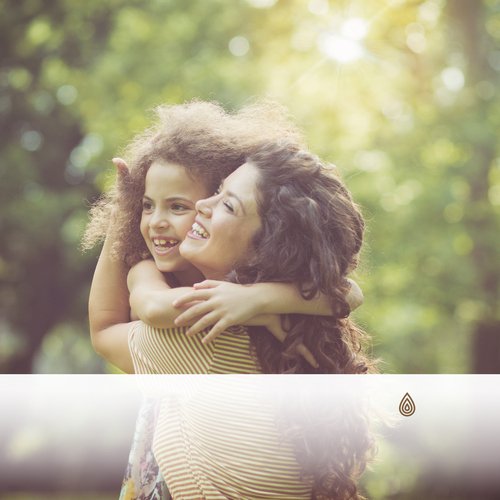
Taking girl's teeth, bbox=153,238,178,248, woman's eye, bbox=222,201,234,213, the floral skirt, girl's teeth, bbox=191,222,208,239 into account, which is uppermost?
woman's eye, bbox=222,201,234,213

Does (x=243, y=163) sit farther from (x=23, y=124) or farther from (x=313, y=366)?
(x=23, y=124)

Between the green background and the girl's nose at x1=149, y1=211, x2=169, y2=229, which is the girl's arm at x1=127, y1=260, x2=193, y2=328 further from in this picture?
the green background

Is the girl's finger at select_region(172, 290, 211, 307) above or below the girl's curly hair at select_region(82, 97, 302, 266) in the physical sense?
below

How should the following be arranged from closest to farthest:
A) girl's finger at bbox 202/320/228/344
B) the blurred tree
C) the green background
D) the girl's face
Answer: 1. girl's finger at bbox 202/320/228/344
2. the girl's face
3. the green background
4. the blurred tree

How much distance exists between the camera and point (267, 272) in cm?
140

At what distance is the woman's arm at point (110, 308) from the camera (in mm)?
1550

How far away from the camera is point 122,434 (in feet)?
10.2

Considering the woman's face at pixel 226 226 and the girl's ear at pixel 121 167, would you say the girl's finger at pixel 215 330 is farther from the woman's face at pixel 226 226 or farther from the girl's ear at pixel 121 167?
the girl's ear at pixel 121 167

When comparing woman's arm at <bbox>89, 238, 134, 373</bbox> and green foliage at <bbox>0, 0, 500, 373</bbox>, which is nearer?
woman's arm at <bbox>89, 238, 134, 373</bbox>

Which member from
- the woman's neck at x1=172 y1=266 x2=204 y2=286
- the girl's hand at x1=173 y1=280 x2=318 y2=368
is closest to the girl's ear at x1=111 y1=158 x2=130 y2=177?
the woman's neck at x1=172 y1=266 x2=204 y2=286

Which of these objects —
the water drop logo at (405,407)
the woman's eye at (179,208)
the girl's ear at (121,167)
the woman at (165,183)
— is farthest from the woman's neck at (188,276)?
the water drop logo at (405,407)

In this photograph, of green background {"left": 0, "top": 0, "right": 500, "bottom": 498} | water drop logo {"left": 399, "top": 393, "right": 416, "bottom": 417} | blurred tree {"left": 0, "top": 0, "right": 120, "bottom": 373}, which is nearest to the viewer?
water drop logo {"left": 399, "top": 393, "right": 416, "bottom": 417}

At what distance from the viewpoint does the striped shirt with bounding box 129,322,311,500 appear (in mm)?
1394

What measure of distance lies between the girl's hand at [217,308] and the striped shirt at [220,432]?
0.13 feet
